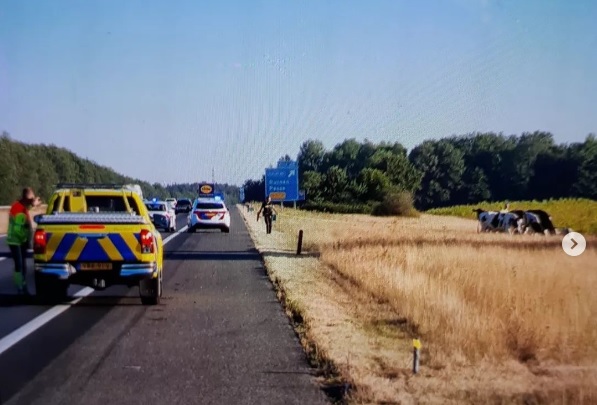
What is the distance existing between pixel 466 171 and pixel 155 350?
25.2 metres

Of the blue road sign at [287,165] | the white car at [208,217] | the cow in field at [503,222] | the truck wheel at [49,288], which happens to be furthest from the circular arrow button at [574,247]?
the blue road sign at [287,165]

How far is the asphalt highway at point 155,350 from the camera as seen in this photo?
931cm

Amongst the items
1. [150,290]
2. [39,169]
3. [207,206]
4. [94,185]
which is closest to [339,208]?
[207,206]

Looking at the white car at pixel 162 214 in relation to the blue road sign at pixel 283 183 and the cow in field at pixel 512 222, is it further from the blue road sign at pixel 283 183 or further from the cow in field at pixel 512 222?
the cow in field at pixel 512 222

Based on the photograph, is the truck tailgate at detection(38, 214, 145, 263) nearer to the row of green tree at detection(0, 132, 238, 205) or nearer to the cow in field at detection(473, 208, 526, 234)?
the cow in field at detection(473, 208, 526, 234)

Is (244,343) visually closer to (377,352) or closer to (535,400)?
(377,352)

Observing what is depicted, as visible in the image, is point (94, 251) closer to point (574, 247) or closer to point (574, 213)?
point (574, 247)

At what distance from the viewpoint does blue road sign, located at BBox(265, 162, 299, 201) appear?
5584 cm

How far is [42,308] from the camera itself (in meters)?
15.9

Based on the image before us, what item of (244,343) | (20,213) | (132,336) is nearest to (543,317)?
(244,343)

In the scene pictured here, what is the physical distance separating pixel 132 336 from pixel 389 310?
4.53m

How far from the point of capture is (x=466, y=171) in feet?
117

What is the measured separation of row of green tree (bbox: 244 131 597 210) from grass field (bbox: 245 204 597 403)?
2.09m

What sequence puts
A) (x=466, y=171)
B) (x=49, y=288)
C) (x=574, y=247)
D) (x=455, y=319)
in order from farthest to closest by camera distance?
(x=466, y=171) < (x=574, y=247) < (x=49, y=288) < (x=455, y=319)
